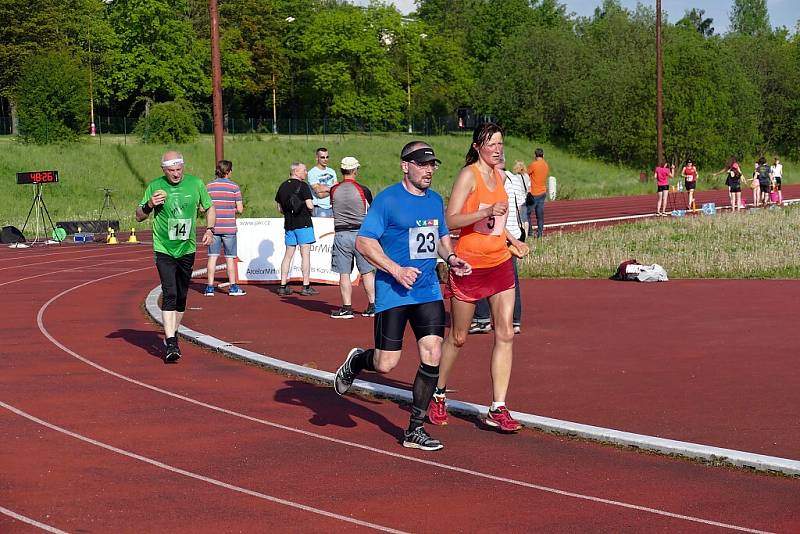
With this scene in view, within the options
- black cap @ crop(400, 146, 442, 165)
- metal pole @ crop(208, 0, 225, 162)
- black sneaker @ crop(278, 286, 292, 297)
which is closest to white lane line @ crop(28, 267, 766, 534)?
black cap @ crop(400, 146, 442, 165)

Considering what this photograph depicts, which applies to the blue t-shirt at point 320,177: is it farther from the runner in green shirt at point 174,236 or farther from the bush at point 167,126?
the bush at point 167,126

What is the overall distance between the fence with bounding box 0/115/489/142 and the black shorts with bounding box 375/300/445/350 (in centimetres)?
6386

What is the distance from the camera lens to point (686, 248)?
2283cm

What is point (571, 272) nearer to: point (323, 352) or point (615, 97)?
point (323, 352)

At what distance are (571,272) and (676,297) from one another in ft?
12.6

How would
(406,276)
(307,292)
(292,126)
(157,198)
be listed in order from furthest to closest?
(292,126)
(307,292)
(157,198)
(406,276)

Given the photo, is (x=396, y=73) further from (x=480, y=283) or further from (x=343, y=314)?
(x=480, y=283)

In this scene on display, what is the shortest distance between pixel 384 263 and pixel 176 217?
14.4 feet

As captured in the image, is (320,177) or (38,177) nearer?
(320,177)

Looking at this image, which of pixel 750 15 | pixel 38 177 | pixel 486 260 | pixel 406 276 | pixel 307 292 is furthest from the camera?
pixel 750 15

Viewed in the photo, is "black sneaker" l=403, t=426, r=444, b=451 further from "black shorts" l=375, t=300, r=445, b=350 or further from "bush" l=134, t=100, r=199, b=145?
"bush" l=134, t=100, r=199, b=145

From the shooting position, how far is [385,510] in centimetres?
623

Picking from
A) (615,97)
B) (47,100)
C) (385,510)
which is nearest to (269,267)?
(385,510)

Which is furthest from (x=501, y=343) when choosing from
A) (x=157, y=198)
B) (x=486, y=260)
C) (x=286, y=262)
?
(x=286, y=262)
